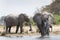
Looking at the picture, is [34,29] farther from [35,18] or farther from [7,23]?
[35,18]

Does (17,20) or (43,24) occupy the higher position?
(17,20)

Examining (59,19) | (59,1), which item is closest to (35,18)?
(59,19)

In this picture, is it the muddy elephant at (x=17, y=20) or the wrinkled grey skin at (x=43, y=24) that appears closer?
the wrinkled grey skin at (x=43, y=24)

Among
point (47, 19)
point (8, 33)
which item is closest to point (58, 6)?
point (8, 33)

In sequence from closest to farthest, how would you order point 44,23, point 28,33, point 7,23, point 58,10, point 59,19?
point 44,23 < point 28,33 < point 7,23 < point 59,19 < point 58,10

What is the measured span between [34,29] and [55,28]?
1.70 metres

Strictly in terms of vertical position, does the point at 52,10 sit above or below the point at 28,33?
above

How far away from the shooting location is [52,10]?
123ft

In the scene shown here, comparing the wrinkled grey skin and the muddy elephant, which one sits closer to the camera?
the wrinkled grey skin

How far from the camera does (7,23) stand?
26484 millimetres

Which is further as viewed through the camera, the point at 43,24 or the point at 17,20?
the point at 17,20

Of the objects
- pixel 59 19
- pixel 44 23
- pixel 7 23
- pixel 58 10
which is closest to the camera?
pixel 44 23

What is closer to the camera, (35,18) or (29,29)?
(35,18)

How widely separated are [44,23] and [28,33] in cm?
374
